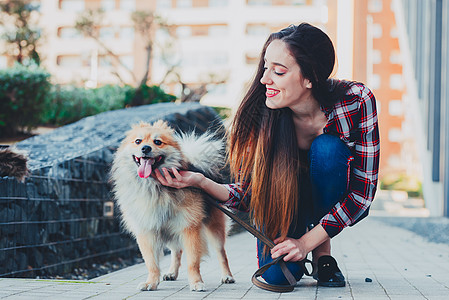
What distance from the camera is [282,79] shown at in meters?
2.59

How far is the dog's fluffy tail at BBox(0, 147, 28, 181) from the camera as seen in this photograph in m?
3.45

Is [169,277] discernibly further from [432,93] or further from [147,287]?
[432,93]

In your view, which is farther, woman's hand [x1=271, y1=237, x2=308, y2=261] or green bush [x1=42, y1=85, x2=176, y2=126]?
green bush [x1=42, y1=85, x2=176, y2=126]

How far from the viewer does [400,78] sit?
138 feet

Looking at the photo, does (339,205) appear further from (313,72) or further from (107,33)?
(107,33)

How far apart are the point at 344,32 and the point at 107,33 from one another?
51.6 ft

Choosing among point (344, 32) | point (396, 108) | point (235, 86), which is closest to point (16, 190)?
point (344, 32)

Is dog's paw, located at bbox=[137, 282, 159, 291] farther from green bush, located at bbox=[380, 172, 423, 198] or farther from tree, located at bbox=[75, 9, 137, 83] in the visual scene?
green bush, located at bbox=[380, 172, 423, 198]

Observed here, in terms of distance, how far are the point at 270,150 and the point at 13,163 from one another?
175 centimetres

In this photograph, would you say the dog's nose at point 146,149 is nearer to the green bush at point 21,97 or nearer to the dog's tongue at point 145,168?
the dog's tongue at point 145,168

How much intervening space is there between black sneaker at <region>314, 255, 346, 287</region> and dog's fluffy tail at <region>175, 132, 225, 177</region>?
0.79m

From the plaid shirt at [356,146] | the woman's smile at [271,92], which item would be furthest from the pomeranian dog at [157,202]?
the plaid shirt at [356,146]

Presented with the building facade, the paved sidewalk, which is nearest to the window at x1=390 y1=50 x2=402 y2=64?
the building facade

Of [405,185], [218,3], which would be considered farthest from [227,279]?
[218,3]
